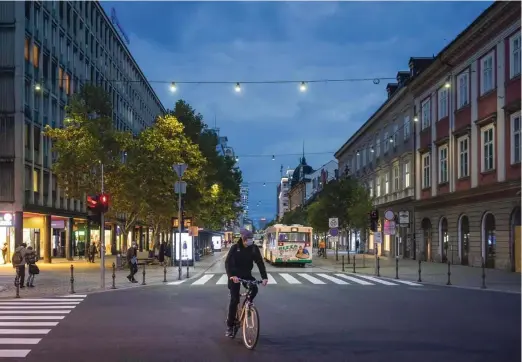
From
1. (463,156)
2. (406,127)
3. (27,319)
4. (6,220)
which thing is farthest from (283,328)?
(406,127)

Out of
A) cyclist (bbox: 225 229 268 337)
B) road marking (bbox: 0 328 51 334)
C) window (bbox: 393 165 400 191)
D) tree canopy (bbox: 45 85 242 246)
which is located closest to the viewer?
cyclist (bbox: 225 229 268 337)

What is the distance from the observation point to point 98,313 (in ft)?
49.9

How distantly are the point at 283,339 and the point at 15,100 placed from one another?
36542mm

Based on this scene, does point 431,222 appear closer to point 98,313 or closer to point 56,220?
point 56,220

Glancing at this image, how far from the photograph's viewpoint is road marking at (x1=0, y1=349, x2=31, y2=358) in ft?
32.1

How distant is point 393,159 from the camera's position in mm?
56156

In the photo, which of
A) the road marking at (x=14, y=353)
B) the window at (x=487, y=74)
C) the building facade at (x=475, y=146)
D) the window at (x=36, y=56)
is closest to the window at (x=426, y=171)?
the building facade at (x=475, y=146)

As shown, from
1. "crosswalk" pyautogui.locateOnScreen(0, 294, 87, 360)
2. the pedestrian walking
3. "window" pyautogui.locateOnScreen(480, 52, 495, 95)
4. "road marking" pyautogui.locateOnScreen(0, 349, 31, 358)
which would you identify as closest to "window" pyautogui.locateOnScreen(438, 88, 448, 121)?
"window" pyautogui.locateOnScreen(480, 52, 495, 95)

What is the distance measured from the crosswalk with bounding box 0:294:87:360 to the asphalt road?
0.08 ft

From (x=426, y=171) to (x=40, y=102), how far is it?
28666mm

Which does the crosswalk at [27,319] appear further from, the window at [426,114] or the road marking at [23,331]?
the window at [426,114]

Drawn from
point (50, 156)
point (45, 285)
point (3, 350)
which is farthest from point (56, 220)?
point (3, 350)

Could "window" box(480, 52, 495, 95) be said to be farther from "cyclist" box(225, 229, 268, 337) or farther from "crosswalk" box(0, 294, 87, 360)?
"cyclist" box(225, 229, 268, 337)

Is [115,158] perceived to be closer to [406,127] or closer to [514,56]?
[514,56]
